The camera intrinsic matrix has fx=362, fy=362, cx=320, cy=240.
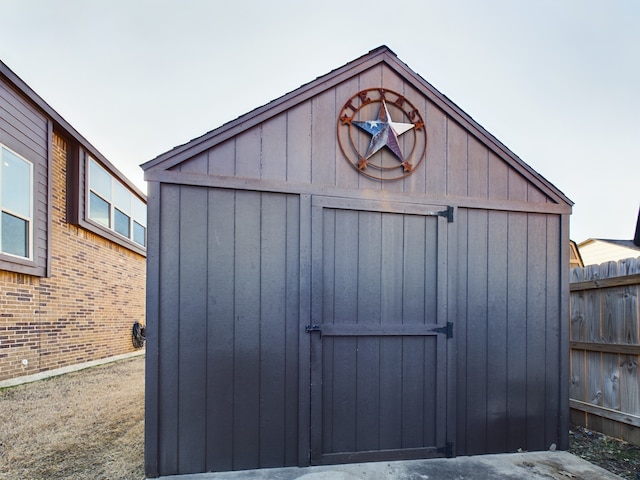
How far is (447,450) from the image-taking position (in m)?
3.13

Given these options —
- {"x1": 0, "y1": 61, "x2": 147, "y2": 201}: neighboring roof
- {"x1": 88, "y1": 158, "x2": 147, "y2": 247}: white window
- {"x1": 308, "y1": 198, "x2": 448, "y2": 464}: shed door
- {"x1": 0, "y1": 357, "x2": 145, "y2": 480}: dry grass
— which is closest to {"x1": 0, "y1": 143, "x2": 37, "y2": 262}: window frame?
{"x1": 0, "y1": 61, "x2": 147, "y2": 201}: neighboring roof

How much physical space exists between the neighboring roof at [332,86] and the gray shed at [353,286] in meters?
0.01

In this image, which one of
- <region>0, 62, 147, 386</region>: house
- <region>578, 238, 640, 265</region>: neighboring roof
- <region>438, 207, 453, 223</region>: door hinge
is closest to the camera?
<region>438, 207, 453, 223</region>: door hinge

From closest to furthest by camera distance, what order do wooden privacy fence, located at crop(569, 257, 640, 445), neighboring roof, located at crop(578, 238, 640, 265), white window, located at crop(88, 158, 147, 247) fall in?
wooden privacy fence, located at crop(569, 257, 640, 445), white window, located at crop(88, 158, 147, 247), neighboring roof, located at crop(578, 238, 640, 265)

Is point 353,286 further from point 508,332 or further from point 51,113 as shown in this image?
point 51,113

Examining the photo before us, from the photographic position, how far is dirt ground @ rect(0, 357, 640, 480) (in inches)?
109

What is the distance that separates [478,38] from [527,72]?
61.2 inches

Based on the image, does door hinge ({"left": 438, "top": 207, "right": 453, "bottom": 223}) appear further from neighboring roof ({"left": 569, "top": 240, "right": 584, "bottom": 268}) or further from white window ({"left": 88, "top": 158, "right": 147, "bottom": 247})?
neighboring roof ({"left": 569, "top": 240, "right": 584, "bottom": 268})

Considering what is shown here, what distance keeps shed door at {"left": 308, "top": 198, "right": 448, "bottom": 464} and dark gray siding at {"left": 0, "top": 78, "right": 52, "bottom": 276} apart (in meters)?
4.68

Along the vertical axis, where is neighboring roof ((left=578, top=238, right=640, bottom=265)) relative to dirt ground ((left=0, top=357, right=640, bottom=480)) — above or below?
above

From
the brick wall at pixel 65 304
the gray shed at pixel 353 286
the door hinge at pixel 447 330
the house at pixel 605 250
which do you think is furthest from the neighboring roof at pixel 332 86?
the house at pixel 605 250

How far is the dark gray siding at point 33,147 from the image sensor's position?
5.10 metres

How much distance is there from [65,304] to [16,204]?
2.03m

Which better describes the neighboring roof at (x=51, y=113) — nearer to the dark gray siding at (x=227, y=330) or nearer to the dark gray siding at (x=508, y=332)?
the dark gray siding at (x=227, y=330)
